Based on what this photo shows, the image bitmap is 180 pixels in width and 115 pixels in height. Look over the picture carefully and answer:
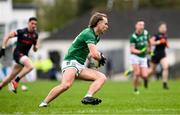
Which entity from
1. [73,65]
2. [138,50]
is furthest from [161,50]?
[73,65]

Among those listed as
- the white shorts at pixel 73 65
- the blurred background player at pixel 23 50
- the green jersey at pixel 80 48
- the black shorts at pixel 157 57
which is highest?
the black shorts at pixel 157 57

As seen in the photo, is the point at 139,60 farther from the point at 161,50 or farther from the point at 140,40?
the point at 161,50

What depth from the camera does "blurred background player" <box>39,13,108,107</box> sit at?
16672 mm

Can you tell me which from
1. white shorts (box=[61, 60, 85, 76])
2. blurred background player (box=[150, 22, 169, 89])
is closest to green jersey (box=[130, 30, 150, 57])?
blurred background player (box=[150, 22, 169, 89])

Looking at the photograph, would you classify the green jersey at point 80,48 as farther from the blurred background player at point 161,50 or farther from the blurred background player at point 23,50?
the blurred background player at point 161,50

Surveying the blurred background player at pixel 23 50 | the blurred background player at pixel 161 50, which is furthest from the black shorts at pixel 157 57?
the blurred background player at pixel 23 50

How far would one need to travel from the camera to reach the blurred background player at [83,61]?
16.7 meters

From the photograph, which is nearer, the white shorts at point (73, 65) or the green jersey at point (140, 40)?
the white shorts at point (73, 65)

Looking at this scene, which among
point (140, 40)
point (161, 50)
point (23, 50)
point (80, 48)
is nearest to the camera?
point (80, 48)

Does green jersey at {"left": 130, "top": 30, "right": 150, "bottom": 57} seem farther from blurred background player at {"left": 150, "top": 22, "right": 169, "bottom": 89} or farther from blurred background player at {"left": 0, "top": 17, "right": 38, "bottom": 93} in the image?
blurred background player at {"left": 0, "top": 17, "right": 38, "bottom": 93}

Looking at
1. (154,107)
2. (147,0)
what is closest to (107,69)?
(147,0)

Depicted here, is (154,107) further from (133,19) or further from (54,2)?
(54,2)

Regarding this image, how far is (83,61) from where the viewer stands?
56.0 ft

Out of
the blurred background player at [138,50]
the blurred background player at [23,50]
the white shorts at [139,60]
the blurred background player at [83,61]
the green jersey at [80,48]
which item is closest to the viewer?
the blurred background player at [83,61]
